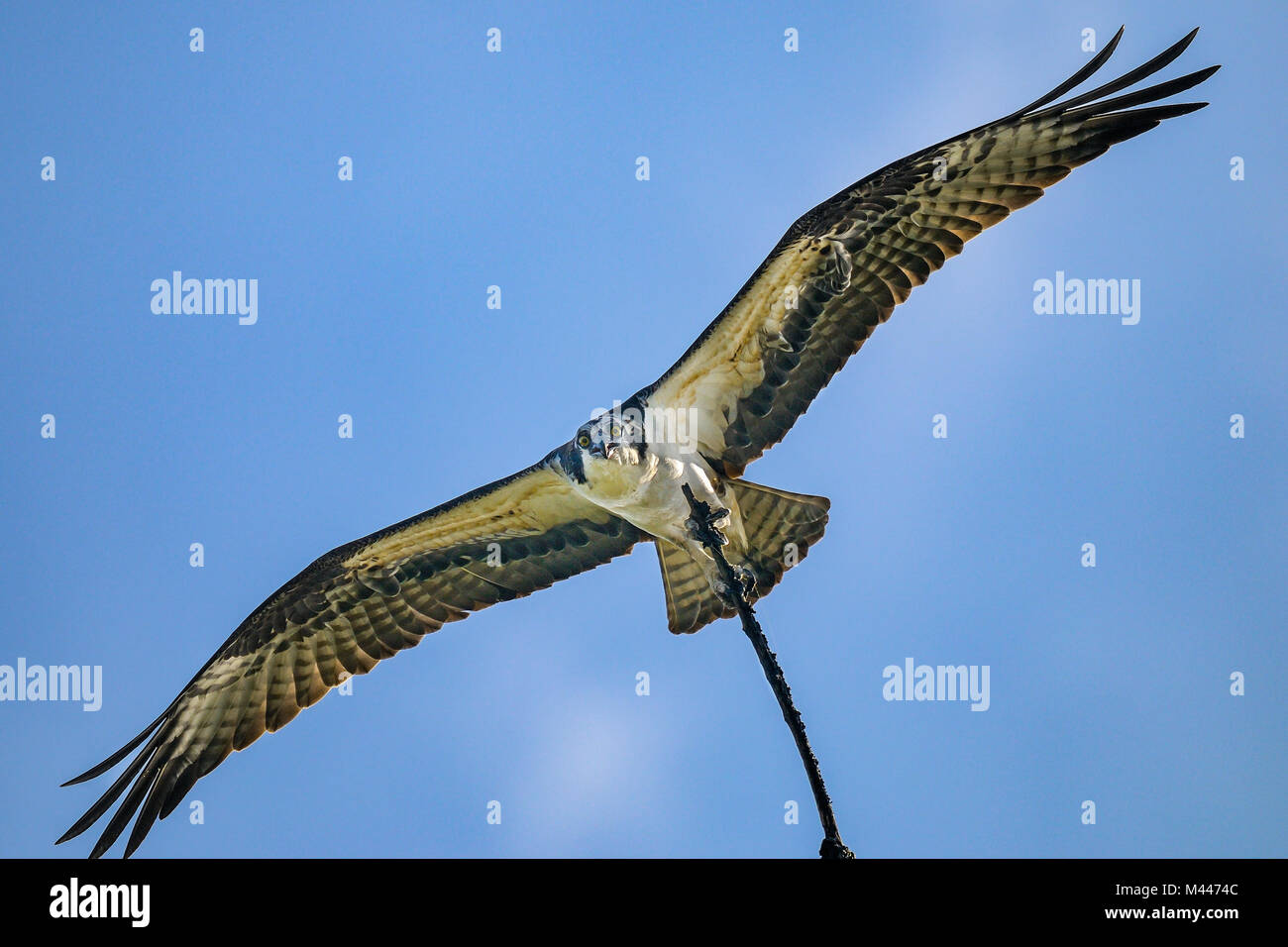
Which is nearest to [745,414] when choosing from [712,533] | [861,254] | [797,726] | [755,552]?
[755,552]

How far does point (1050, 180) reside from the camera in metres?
8.86

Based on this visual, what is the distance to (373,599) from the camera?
34.3ft

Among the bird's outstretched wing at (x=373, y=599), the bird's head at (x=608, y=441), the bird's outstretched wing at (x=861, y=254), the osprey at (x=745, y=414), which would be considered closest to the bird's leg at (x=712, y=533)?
the osprey at (x=745, y=414)

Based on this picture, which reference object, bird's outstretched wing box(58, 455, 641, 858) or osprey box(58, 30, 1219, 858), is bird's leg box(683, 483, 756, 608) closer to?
osprey box(58, 30, 1219, 858)

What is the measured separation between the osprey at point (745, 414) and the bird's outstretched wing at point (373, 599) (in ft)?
0.08

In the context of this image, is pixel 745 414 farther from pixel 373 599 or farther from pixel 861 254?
pixel 373 599

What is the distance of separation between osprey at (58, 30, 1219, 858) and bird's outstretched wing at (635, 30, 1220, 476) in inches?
0.4

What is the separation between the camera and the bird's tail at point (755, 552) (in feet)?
29.2

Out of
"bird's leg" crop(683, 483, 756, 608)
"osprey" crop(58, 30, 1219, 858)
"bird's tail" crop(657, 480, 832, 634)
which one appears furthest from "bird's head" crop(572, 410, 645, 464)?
"bird's tail" crop(657, 480, 832, 634)

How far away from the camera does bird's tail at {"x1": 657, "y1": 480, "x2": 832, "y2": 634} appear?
351 inches

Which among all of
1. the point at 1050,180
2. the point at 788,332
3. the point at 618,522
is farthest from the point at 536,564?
the point at 1050,180

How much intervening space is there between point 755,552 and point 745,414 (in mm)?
1158

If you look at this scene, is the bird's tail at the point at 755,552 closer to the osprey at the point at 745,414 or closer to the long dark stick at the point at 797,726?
the osprey at the point at 745,414
